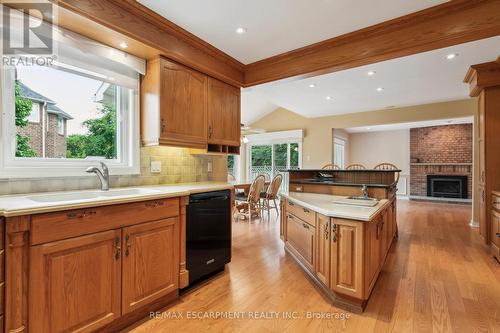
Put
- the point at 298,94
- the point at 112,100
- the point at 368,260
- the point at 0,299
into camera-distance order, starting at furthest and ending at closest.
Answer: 1. the point at 298,94
2. the point at 112,100
3. the point at 368,260
4. the point at 0,299

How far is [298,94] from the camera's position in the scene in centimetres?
485

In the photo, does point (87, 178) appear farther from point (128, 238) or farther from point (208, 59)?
point (208, 59)

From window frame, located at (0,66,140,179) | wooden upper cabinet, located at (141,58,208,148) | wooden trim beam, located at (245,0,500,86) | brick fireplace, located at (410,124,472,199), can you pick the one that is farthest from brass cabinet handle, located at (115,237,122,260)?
brick fireplace, located at (410,124,472,199)

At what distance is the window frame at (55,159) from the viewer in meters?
1.67

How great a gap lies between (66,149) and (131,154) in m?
0.50

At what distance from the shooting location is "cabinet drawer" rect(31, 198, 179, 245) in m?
1.33

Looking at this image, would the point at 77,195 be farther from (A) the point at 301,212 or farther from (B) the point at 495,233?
(B) the point at 495,233

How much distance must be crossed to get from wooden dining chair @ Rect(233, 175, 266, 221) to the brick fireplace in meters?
5.95

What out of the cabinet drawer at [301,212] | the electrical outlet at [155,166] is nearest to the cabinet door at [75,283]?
the electrical outlet at [155,166]

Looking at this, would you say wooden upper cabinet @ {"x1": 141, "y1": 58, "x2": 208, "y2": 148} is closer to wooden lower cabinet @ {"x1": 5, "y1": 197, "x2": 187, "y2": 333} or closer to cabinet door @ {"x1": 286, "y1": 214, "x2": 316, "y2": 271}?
wooden lower cabinet @ {"x1": 5, "y1": 197, "x2": 187, "y2": 333}

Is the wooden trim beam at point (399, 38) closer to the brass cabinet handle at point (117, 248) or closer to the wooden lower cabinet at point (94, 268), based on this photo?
the wooden lower cabinet at point (94, 268)

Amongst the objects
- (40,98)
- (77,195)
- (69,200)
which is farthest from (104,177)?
(40,98)

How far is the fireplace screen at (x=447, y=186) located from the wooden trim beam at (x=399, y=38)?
7.26 m

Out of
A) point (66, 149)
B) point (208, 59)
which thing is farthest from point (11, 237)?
point (208, 59)
